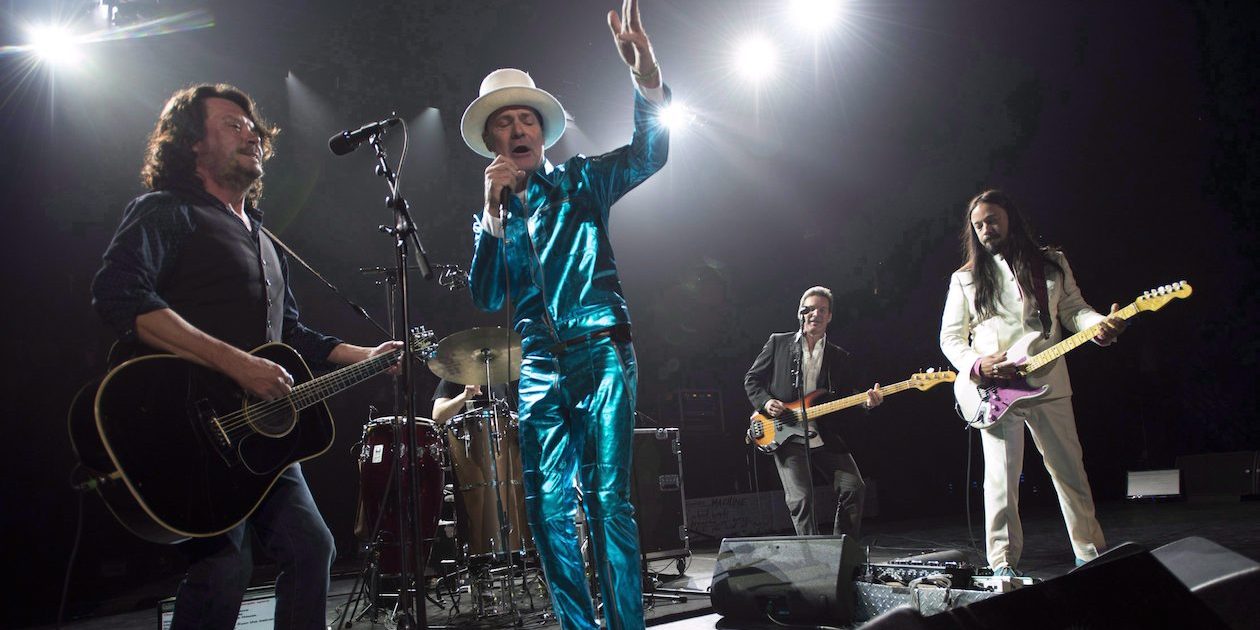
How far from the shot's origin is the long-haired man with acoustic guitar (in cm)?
214

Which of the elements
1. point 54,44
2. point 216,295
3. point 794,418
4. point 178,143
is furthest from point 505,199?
point 54,44

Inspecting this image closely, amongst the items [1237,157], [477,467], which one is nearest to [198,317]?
[477,467]

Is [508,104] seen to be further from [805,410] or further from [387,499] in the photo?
[805,410]

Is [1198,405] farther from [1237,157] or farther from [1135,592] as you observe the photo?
[1135,592]

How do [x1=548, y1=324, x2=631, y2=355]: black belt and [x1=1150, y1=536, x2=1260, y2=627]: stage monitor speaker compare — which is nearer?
[x1=1150, y1=536, x2=1260, y2=627]: stage monitor speaker

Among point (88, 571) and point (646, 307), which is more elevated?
point (646, 307)

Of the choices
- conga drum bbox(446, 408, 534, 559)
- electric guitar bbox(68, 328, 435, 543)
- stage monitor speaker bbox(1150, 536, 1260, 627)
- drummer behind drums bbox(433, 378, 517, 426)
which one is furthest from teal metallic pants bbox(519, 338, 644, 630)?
drummer behind drums bbox(433, 378, 517, 426)

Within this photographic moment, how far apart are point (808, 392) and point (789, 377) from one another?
0.19 metres

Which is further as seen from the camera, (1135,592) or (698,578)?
(698,578)

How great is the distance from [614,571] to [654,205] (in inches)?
331

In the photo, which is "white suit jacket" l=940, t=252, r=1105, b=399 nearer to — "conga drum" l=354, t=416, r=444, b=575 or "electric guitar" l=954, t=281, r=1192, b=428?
"electric guitar" l=954, t=281, r=1192, b=428

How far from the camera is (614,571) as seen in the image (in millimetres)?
2352

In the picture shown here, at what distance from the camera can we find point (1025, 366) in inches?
168

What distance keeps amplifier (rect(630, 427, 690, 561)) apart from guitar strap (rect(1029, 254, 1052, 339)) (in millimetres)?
3029
